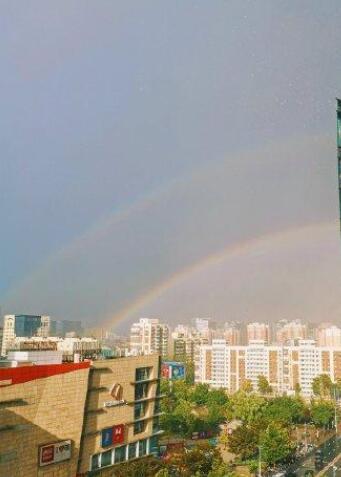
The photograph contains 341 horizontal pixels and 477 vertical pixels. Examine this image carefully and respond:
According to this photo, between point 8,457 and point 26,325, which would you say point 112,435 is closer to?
point 8,457

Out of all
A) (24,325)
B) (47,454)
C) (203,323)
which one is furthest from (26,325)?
(47,454)

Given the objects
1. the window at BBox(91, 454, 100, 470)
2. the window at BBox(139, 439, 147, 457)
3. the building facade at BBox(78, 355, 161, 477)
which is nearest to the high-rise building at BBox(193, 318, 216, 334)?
the building facade at BBox(78, 355, 161, 477)

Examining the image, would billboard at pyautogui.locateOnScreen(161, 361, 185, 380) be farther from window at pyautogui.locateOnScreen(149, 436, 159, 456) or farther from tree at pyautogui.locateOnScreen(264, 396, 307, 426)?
window at pyautogui.locateOnScreen(149, 436, 159, 456)

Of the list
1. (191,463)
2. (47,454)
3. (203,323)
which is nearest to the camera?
(47,454)

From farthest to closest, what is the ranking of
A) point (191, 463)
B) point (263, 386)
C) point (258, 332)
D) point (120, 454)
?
point (258, 332), point (263, 386), point (191, 463), point (120, 454)

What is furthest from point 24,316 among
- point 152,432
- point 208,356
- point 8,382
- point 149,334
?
point 8,382

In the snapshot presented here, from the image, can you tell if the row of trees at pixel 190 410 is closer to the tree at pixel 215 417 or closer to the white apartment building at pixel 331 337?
the tree at pixel 215 417

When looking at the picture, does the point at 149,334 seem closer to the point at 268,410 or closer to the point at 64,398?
the point at 268,410
